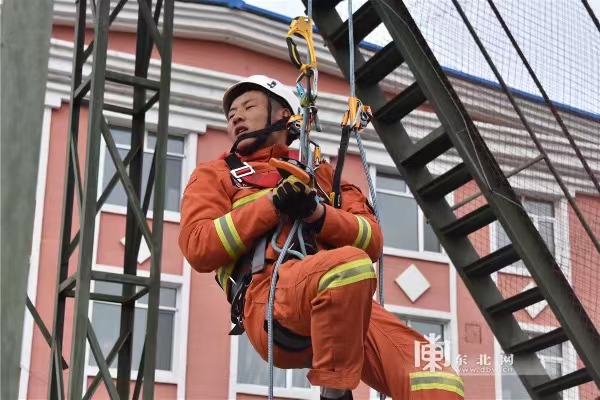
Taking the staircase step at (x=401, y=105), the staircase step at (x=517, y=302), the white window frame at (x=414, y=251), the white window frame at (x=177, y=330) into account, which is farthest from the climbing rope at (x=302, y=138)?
the white window frame at (x=414, y=251)

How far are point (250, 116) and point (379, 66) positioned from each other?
8.71 ft

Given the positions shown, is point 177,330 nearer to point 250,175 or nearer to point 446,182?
point 446,182

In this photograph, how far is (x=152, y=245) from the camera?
7.58 meters

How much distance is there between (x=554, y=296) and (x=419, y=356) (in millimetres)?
2822

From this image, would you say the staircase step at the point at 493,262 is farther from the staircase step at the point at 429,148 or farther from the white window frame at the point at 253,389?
the white window frame at the point at 253,389

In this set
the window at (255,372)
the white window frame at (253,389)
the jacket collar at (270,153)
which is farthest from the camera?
the window at (255,372)

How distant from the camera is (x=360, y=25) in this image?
752 cm

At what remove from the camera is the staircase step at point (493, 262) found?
7.05 m

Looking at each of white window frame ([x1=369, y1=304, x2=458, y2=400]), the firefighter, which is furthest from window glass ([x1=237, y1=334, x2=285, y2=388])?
the firefighter

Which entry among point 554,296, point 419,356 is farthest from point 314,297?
point 554,296

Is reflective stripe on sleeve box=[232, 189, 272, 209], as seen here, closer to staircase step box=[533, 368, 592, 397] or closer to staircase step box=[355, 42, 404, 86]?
staircase step box=[355, 42, 404, 86]

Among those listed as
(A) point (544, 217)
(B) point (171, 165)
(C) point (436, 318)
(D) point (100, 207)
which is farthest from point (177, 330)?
(A) point (544, 217)

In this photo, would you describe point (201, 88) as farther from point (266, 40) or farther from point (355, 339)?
point (355, 339)

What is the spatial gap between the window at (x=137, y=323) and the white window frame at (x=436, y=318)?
3.15 m
